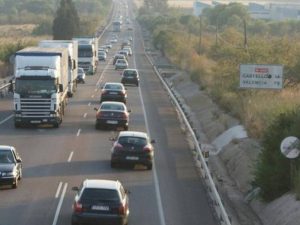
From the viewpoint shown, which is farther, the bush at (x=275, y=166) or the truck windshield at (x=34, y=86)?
the truck windshield at (x=34, y=86)

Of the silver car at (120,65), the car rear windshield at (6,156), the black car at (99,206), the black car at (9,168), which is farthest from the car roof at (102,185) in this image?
the silver car at (120,65)

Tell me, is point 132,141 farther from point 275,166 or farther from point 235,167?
point 275,166

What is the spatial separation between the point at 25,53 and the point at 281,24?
133m

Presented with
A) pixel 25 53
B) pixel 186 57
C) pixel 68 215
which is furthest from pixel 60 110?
pixel 186 57

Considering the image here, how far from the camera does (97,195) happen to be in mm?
19266

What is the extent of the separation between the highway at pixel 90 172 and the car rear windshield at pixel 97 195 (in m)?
1.47

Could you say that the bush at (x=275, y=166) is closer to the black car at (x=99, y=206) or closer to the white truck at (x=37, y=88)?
the black car at (x=99, y=206)

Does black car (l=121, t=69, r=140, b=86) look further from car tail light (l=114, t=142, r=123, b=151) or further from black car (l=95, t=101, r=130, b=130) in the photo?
car tail light (l=114, t=142, r=123, b=151)

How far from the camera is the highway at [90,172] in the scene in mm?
21938

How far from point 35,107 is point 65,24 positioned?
82707mm

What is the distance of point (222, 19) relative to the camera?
191 meters

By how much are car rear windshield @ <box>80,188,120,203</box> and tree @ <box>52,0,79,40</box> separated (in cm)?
10146

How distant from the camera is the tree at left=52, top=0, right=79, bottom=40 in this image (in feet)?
A: 395

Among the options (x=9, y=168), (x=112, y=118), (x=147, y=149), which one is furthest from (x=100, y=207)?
(x=112, y=118)
